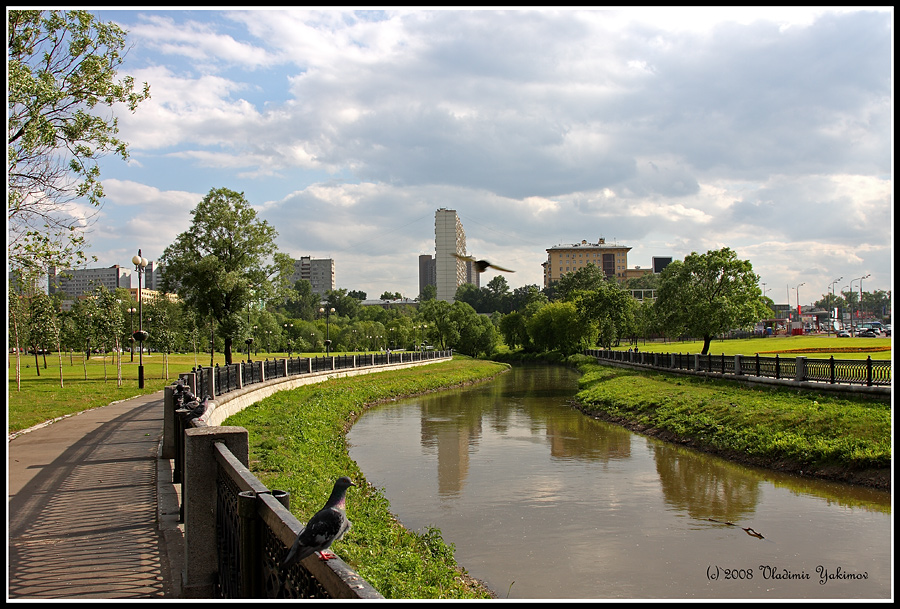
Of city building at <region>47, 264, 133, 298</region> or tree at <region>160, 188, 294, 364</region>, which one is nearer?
city building at <region>47, 264, 133, 298</region>

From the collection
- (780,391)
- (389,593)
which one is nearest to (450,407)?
(780,391)

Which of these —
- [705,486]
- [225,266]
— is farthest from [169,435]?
[225,266]

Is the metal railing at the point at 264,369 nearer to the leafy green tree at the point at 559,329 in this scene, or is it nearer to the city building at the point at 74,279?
the city building at the point at 74,279

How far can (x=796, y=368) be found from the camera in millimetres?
24469

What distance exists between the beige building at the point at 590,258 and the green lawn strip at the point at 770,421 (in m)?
142

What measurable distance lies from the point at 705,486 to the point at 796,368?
36.3ft

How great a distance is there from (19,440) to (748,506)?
52.5 ft

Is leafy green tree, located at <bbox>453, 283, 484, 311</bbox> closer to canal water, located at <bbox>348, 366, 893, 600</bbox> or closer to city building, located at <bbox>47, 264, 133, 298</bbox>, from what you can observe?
city building, located at <bbox>47, 264, 133, 298</bbox>

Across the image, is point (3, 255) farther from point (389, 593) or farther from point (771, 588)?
point (771, 588)

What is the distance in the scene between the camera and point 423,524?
41.9 ft

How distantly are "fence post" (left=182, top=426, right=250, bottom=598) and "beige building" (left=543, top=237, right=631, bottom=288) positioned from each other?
164850 millimetres

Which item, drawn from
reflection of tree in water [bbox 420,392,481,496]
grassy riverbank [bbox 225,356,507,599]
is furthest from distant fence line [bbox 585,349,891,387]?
grassy riverbank [bbox 225,356,507,599]

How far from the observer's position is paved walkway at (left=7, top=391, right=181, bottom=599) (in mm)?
6098

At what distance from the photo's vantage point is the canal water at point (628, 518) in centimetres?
977
